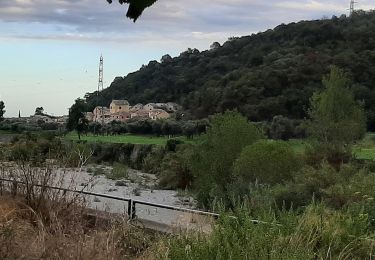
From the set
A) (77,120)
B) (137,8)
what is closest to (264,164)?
(137,8)

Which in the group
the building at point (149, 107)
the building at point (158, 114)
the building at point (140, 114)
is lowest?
the building at point (140, 114)

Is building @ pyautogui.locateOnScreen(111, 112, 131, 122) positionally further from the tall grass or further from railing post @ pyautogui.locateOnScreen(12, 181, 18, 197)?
the tall grass

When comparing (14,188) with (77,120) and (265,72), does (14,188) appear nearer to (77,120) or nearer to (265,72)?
(265,72)

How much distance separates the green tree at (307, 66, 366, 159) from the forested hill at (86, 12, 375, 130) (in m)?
22.1

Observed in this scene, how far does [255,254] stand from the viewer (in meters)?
4.41

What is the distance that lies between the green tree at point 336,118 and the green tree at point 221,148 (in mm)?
12458

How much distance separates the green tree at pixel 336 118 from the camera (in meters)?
47.4

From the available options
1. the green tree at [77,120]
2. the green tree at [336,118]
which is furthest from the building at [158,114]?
the green tree at [336,118]

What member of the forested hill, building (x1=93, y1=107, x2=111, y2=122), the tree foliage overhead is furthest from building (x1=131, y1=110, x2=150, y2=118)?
the tree foliage overhead

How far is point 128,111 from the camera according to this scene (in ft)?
359

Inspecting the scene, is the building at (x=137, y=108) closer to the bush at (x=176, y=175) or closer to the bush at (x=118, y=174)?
the bush at (x=118, y=174)

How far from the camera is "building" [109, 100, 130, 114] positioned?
361 ft

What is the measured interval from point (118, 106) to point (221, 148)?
75.8m

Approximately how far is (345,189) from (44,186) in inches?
560
